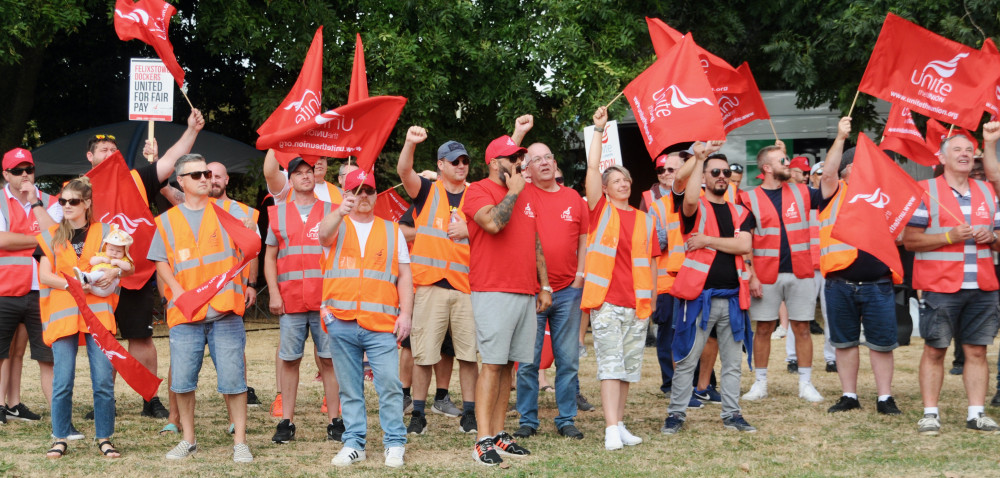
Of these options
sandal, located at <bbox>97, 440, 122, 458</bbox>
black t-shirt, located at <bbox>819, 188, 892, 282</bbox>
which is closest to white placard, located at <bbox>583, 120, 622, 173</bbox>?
black t-shirt, located at <bbox>819, 188, 892, 282</bbox>

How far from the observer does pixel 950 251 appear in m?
7.91

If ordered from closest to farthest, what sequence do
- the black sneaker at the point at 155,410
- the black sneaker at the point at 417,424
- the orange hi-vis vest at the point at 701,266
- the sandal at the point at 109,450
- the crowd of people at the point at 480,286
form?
the crowd of people at the point at 480,286
the sandal at the point at 109,450
the black sneaker at the point at 417,424
the orange hi-vis vest at the point at 701,266
the black sneaker at the point at 155,410

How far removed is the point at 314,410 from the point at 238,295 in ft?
7.92

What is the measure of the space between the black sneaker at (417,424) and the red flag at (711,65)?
3507mm

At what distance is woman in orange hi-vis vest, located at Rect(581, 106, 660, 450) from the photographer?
7.44 m

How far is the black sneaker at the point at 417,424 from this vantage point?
7969mm

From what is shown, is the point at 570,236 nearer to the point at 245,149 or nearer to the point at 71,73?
the point at 245,149

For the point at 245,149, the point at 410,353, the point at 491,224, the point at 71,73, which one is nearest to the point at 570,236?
the point at 491,224

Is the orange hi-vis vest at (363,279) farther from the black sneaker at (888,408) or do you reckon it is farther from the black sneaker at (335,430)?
the black sneaker at (888,408)

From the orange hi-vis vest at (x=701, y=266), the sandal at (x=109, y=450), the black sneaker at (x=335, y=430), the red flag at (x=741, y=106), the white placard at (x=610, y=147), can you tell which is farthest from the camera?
the white placard at (x=610, y=147)

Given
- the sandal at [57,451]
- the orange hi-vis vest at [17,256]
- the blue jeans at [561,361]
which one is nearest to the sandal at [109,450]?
the sandal at [57,451]

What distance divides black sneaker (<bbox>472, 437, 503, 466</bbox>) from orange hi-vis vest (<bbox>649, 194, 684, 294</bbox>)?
2.44 meters

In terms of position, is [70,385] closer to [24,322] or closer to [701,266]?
[24,322]

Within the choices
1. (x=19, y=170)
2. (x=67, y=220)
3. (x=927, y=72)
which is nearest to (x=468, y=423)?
(x=67, y=220)
